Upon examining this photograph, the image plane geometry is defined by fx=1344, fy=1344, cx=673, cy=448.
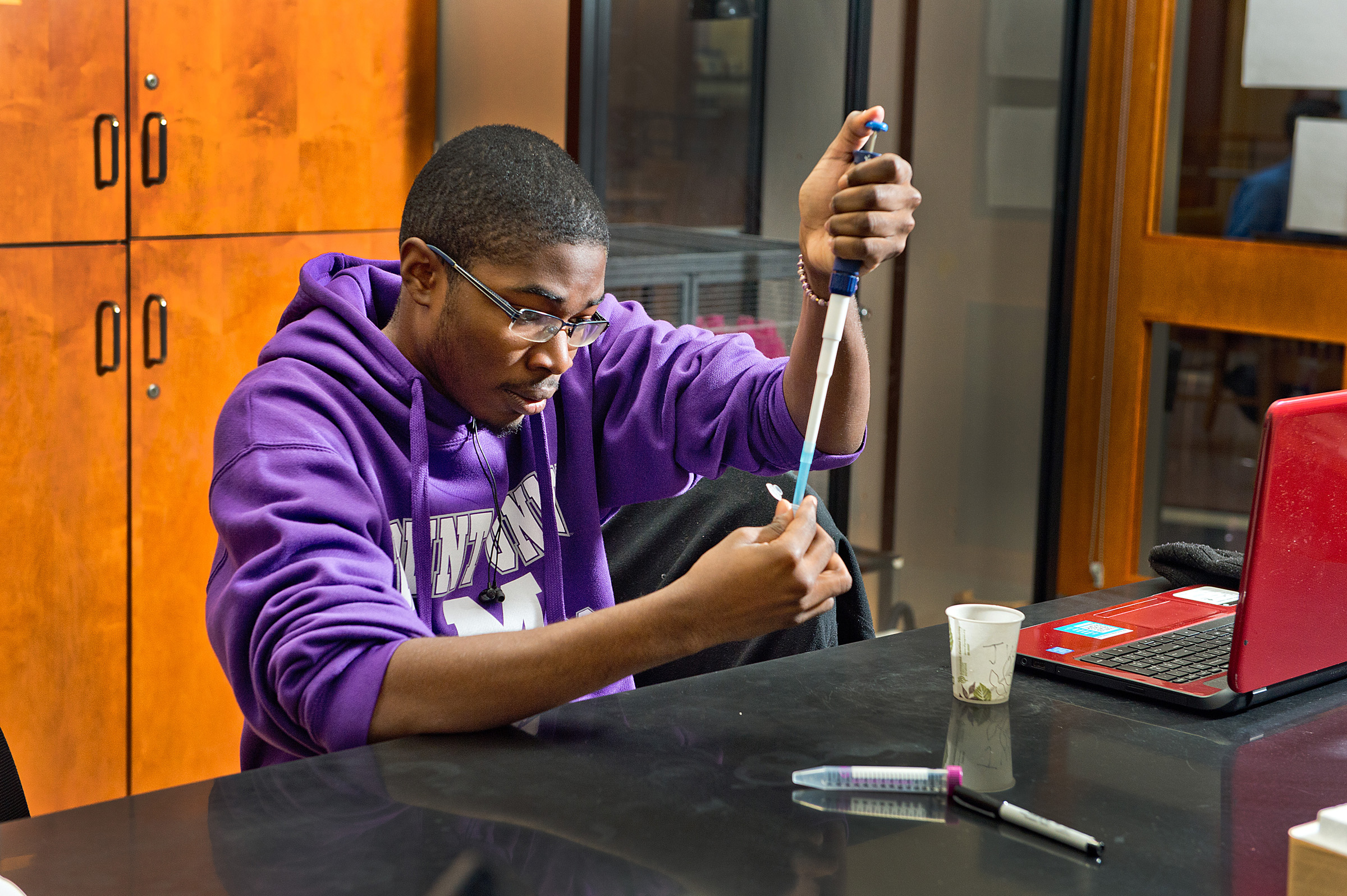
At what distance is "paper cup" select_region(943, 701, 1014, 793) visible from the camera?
973 millimetres

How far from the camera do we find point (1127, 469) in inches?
131

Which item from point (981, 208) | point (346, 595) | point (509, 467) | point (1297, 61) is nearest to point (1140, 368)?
point (981, 208)

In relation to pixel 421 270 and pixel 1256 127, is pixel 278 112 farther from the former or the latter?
pixel 1256 127

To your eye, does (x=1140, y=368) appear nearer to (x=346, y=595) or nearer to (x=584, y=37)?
(x=584, y=37)

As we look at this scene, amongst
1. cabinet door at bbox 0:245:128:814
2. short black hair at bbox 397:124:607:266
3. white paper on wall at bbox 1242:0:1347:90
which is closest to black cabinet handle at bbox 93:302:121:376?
cabinet door at bbox 0:245:128:814

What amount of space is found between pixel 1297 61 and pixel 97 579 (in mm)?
2718

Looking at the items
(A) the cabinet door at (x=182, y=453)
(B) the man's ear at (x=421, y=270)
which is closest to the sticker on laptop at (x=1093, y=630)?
(B) the man's ear at (x=421, y=270)

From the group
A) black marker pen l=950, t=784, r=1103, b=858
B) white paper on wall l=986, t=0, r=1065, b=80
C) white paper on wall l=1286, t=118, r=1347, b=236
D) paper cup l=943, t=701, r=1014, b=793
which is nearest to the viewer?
black marker pen l=950, t=784, r=1103, b=858

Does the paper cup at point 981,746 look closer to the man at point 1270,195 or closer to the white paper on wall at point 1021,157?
the man at point 1270,195

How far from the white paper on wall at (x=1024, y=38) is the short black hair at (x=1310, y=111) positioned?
1.90 feet

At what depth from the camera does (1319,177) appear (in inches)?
115

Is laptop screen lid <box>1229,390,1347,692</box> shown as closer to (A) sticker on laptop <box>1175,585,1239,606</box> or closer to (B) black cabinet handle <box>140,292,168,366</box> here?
(A) sticker on laptop <box>1175,585,1239,606</box>

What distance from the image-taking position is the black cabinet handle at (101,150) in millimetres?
2422

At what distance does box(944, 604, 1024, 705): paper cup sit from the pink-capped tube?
0.19 meters
